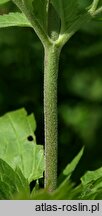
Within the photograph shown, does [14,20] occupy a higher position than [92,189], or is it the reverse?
[14,20]

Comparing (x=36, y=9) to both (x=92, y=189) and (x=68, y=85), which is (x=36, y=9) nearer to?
(x=92, y=189)

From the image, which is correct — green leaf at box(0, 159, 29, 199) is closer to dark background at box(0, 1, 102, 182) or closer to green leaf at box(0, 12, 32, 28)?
green leaf at box(0, 12, 32, 28)

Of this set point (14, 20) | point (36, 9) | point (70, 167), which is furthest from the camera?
point (70, 167)

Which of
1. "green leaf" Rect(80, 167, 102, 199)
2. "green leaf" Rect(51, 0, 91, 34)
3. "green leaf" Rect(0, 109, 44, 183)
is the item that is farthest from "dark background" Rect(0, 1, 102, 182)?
"green leaf" Rect(51, 0, 91, 34)

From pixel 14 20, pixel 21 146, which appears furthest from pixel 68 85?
pixel 14 20

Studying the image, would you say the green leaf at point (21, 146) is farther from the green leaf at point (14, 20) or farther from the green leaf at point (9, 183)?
the green leaf at point (14, 20)
